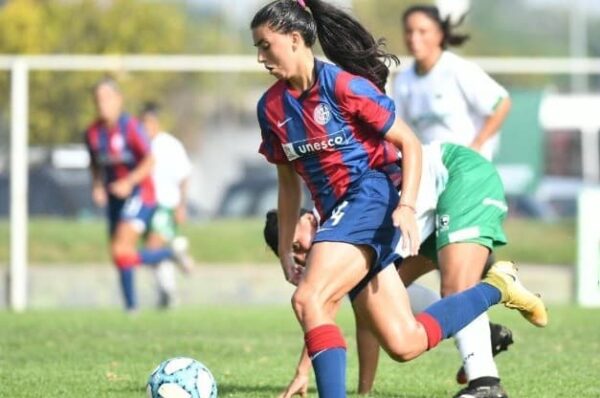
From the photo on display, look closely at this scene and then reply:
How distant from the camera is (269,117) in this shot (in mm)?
6062

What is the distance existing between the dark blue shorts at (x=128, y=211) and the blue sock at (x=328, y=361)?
340 inches

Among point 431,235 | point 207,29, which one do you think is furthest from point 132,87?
point 207,29

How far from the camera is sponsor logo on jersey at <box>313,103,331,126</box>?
5.95 m

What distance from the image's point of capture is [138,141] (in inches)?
551

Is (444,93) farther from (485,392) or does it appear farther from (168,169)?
(168,169)

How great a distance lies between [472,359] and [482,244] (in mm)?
567

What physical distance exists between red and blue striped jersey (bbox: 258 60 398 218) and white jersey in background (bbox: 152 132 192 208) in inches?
376

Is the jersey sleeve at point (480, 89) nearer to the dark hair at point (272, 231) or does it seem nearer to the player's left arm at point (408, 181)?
the dark hair at point (272, 231)

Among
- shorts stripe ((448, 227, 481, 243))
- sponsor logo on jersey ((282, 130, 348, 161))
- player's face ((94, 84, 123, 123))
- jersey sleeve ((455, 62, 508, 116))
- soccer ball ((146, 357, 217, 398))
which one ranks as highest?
player's face ((94, 84, 123, 123))

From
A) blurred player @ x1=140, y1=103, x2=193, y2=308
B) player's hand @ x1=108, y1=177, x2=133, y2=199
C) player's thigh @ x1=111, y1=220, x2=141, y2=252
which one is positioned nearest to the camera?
player's hand @ x1=108, y1=177, x2=133, y2=199

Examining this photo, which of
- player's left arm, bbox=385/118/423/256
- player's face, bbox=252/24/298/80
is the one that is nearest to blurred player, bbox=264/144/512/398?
player's left arm, bbox=385/118/423/256

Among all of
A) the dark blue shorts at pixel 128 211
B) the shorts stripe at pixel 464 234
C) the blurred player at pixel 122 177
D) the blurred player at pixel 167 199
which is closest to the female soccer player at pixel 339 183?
the shorts stripe at pixel 464 234

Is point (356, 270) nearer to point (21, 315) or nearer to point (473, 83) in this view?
point (473, 83)

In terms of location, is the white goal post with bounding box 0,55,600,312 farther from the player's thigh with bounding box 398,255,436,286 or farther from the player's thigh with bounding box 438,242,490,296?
the player's thigh with bounding box 438,242,490,296
